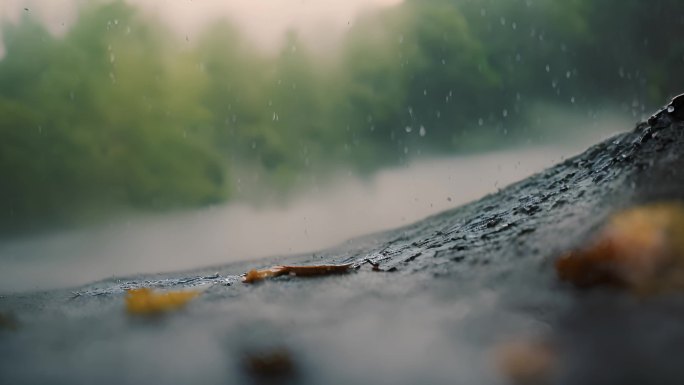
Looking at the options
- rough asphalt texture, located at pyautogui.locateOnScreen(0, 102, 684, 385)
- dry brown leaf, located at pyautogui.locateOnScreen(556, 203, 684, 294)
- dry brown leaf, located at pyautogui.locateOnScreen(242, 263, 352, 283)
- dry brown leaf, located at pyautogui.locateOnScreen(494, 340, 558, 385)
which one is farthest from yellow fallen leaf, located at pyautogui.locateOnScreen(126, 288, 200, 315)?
dry brown leaf, located at pyautogui.locateOnScreen(556, 203, 684, 294)

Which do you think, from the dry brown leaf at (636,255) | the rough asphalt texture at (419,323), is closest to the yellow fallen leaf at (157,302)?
the rough asphalt texture at (419,323)

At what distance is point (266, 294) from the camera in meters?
4.70

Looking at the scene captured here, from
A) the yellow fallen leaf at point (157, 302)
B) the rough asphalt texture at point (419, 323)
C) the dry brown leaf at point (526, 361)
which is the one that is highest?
the yellow fallen leaf at point (157, 302)

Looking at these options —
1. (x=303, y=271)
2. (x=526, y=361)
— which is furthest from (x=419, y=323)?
(x=303, y=271)

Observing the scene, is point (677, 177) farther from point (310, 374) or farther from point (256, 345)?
point (256, 345)

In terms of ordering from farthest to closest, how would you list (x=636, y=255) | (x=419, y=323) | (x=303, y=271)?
(x=303, y=271), (x=419, y=323), (x=636, y=255)

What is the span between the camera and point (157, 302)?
15.1ft

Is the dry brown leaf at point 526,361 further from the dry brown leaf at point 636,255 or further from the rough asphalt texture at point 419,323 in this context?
the dry brown leaf at point 636,255

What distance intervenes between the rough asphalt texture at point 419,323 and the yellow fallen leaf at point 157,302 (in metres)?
Result: 0.12

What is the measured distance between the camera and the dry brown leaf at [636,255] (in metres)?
3.39

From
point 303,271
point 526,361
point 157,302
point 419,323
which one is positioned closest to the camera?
point 526,361

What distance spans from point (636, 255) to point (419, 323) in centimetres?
166

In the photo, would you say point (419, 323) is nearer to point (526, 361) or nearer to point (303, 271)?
point (526, 361)

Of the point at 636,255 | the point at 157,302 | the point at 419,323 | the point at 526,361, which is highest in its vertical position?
the point at 157,302
